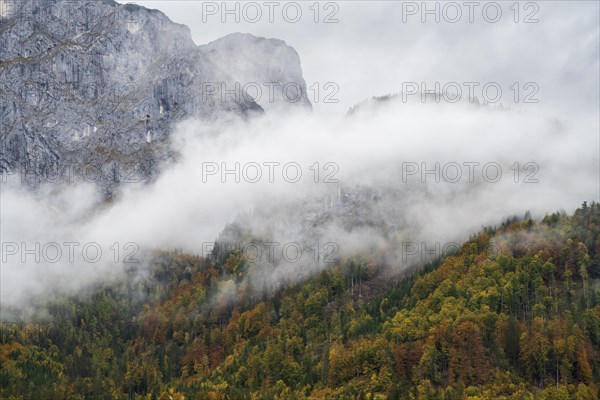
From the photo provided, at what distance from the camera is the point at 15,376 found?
198m

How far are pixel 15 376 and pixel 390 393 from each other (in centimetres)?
11520

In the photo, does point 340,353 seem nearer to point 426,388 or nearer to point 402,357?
point 402,357

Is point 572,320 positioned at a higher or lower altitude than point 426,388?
higher

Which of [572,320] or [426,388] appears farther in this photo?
[572,320]

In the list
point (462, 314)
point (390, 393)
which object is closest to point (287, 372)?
point (390, 393)

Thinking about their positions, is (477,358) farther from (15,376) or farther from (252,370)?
(15,376)

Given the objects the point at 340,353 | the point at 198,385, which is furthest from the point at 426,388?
the point at 198,385

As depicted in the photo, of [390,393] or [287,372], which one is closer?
[390,393]

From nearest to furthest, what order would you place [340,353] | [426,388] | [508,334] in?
1. [426,388]
2. [508,334]
3. [340,353]

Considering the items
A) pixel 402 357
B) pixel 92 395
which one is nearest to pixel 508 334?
pixel 402 357

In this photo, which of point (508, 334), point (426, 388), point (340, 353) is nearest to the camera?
point (426, 388)

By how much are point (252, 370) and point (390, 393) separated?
170ft

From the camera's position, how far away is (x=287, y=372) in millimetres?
191250

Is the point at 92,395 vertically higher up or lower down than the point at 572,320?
lower down
